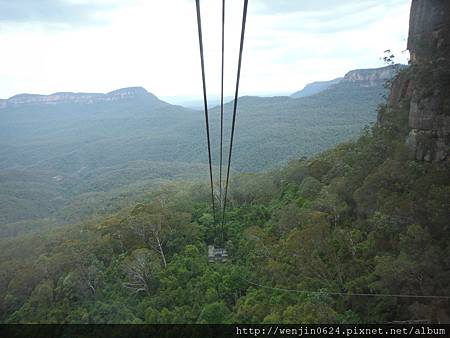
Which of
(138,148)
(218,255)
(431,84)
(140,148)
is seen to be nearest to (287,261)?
(218,255)

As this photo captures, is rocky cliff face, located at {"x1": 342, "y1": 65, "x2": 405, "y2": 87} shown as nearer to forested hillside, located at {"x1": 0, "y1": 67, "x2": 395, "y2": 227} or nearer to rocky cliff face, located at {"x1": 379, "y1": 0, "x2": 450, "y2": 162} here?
forested hillside, located at {"x1": 0, "y1": 67, "x2": 395, "y2": 227}

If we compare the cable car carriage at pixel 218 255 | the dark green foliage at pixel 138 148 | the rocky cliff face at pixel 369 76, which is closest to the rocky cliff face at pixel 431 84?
the cable car carriage at pixel 218 255

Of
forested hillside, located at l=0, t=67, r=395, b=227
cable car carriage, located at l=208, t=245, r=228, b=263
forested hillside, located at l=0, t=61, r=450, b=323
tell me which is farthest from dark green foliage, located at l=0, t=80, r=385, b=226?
cable car carriage, located at l=208, t=245, r=228, b=263

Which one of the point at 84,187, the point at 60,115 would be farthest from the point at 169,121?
the point at 60,115

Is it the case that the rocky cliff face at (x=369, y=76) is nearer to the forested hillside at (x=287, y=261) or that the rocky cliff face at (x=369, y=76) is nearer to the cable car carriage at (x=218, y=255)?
the forested hillside at (x=287, y=261)

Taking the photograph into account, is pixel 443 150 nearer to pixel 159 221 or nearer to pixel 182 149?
pixel 159 221

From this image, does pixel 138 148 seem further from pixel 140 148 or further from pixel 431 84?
pixel 431 84
